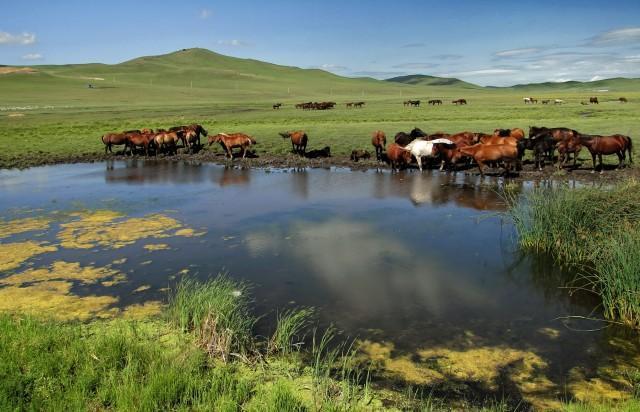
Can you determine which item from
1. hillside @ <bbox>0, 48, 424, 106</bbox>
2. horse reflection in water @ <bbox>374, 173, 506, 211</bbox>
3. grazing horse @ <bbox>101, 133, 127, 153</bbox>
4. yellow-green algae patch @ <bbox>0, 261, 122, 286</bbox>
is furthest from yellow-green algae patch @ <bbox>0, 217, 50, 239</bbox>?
hillside @ <bbox>0, 48, 424, 106</bbox>

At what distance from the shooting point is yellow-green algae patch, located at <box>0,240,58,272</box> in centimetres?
913

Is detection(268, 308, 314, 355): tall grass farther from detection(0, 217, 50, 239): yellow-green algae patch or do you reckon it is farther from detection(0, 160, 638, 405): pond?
detection(0, 217, 50, 239): yellow-green algae patch

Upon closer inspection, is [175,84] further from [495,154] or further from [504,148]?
[504,148]

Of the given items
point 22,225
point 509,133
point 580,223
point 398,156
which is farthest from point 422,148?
point 22,225

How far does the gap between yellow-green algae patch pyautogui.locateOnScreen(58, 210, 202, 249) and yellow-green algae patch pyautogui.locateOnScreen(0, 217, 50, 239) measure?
1.95 ft

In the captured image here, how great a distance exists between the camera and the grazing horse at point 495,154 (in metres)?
16.5

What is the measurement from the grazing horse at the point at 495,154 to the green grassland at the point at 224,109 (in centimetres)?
689

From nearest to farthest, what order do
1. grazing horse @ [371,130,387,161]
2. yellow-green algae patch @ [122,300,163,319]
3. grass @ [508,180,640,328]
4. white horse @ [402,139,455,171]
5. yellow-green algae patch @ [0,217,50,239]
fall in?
yellow-green algae patch @ [122,300,163,319] < grass @ [508,180,640,328] < yellow-green algae patch @ [0,217,50,239] < white horse @ [402,139,455,171] < grazing horse @ [371,130,387,161]

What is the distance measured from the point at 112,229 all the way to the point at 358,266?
20.2ft

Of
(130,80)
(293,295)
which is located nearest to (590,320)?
(293,295)

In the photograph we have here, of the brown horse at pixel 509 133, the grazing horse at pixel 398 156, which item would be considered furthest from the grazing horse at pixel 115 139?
the brown horse at pixel 509 133

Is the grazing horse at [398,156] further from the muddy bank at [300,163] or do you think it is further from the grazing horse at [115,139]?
the grazing horse at [115,139]

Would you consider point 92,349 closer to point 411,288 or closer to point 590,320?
point 411,288

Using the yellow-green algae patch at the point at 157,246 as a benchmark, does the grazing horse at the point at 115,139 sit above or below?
above
